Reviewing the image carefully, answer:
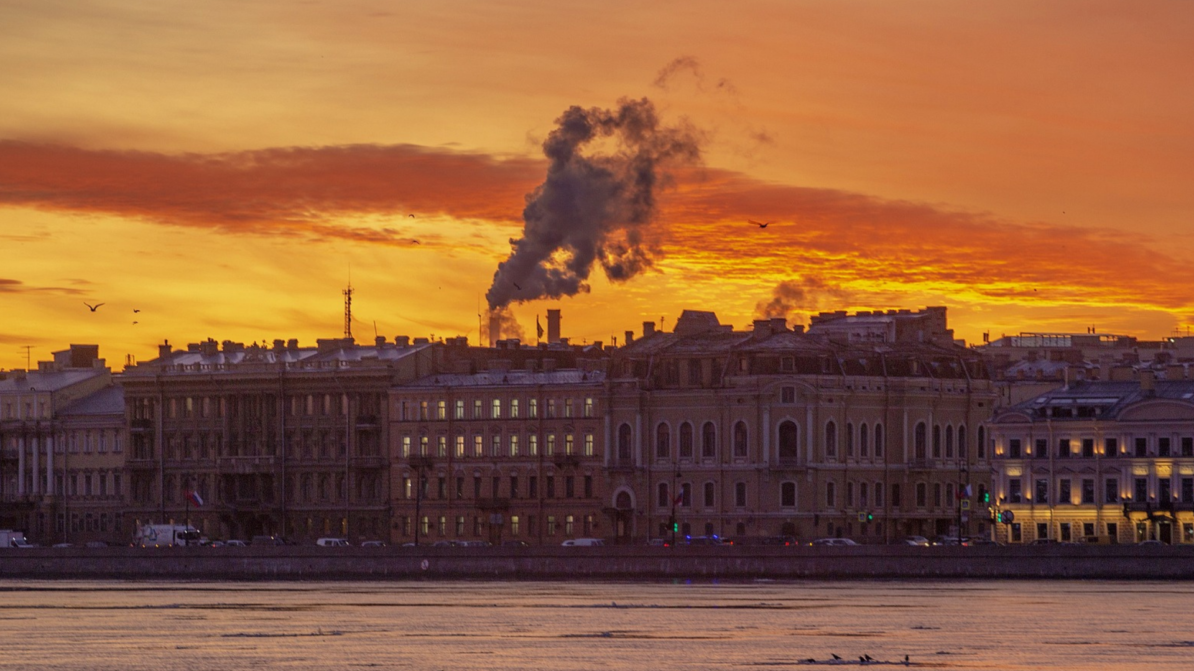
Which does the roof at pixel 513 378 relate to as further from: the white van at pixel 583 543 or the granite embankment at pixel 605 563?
the granite embankment at pixel 605 563

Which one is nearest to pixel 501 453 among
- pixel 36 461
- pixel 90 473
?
pixel 90 473

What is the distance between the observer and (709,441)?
427 feet

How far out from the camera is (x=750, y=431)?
422 ft

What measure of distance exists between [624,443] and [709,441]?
4063mm

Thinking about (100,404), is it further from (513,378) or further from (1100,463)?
(1100,463)

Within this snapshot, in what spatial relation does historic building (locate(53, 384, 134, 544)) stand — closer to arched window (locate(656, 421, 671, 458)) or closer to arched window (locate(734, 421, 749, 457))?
arched window (locate(656, 421, 671, 458))

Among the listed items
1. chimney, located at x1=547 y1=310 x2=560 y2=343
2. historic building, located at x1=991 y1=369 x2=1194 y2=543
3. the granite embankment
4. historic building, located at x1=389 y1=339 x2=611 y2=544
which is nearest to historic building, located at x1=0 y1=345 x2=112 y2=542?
historic building, located at x1=389 y1=339 x2=611 y2=544

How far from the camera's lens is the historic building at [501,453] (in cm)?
13300

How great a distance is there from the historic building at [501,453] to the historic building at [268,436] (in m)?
1.42

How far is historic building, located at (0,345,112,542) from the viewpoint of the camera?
492 ft

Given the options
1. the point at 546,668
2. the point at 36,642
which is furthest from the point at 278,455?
the point at 546,668

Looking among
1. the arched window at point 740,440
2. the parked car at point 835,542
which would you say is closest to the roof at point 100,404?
the arched window at point 740,440

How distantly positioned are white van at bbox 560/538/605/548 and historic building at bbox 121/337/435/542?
14911mm

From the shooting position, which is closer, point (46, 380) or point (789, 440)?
point (789, 440)
